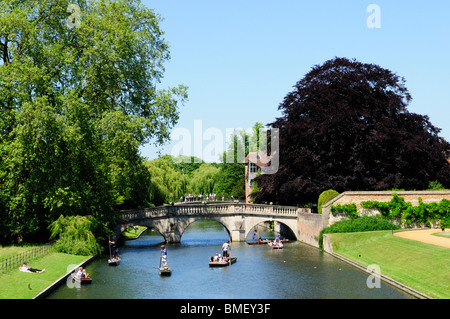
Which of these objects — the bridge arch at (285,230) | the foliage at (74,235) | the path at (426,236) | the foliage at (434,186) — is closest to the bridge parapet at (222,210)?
the bridge arch at (285,230)

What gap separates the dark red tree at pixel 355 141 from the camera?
55938mm

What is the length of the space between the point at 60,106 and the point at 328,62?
30673 mm

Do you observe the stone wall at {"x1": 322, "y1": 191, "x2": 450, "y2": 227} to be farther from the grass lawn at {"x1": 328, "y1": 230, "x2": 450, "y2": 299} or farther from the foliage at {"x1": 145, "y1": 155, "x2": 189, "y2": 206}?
the foliage at {"x1": 145, "y1": 155, "x2": 189, "y2": 206}

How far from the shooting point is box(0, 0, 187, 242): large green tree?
139 ft

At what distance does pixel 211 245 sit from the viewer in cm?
5778

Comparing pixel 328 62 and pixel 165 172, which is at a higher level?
pixel 328 62

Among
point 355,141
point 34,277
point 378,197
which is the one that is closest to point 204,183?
point 355,141

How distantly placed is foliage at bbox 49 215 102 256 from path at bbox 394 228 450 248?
2472 centimetres

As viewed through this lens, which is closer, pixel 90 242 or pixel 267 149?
pixel 90 242

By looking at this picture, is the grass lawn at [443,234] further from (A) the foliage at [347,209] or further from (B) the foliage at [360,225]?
(A) the foliage at [347,209]

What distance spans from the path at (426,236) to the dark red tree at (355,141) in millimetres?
8131
